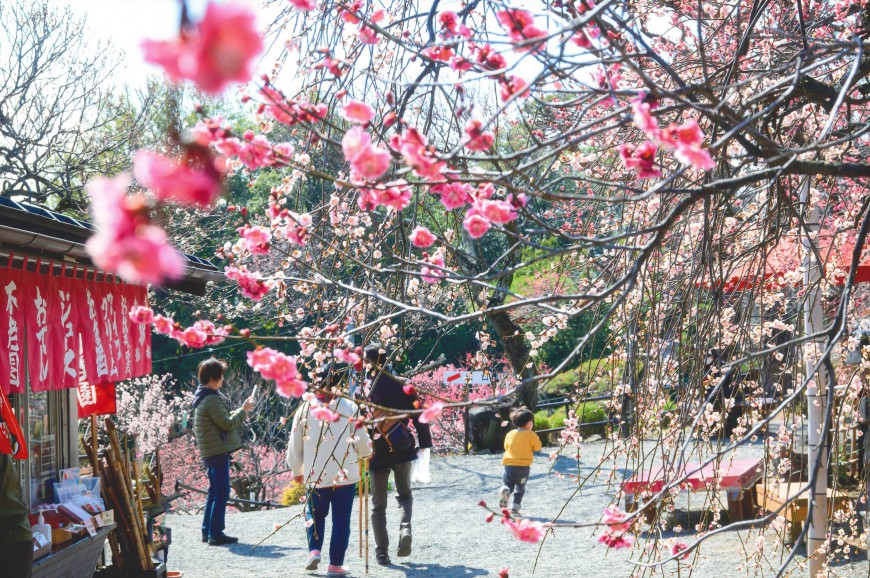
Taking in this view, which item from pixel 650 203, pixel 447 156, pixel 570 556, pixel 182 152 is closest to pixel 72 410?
pixel 570 556

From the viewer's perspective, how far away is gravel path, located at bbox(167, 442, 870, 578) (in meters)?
6.62

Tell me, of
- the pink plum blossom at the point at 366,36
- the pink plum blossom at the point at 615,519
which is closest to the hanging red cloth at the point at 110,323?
the pink plum blossom at the point at 366,36

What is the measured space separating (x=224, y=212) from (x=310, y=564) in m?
8.16

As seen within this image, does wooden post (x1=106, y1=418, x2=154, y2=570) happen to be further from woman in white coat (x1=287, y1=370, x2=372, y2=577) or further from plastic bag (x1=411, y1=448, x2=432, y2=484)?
plastic bag (x1=411, y1=448, x2=432, y2=484)

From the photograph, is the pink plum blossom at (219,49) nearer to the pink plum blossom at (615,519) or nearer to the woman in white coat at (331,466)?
the pink plum blossom at (615,519)

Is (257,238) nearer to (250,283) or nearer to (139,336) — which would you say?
(250,283)

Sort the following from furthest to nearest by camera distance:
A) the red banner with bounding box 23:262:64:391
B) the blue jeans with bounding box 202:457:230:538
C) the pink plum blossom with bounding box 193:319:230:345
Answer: the blue jeans with bounding box 202:457:230:538
the red banner with bounding box 23:262:64:391
the pink plum blossom with bounding box 193:319:230:345

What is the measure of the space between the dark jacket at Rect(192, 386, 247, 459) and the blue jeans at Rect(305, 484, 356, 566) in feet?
5.03

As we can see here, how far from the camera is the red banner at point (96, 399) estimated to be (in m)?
6.90

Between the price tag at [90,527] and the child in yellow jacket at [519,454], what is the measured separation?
155 inches

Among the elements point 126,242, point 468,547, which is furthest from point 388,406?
point 126,242

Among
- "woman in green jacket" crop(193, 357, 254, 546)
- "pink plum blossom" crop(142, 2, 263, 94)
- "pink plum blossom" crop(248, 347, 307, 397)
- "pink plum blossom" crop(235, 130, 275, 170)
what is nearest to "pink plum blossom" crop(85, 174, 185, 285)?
"pink plum blossom" crop(142, 2, 263, 94)

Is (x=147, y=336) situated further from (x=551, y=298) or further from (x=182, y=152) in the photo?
(x=182, y=152)

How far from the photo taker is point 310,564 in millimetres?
6445
